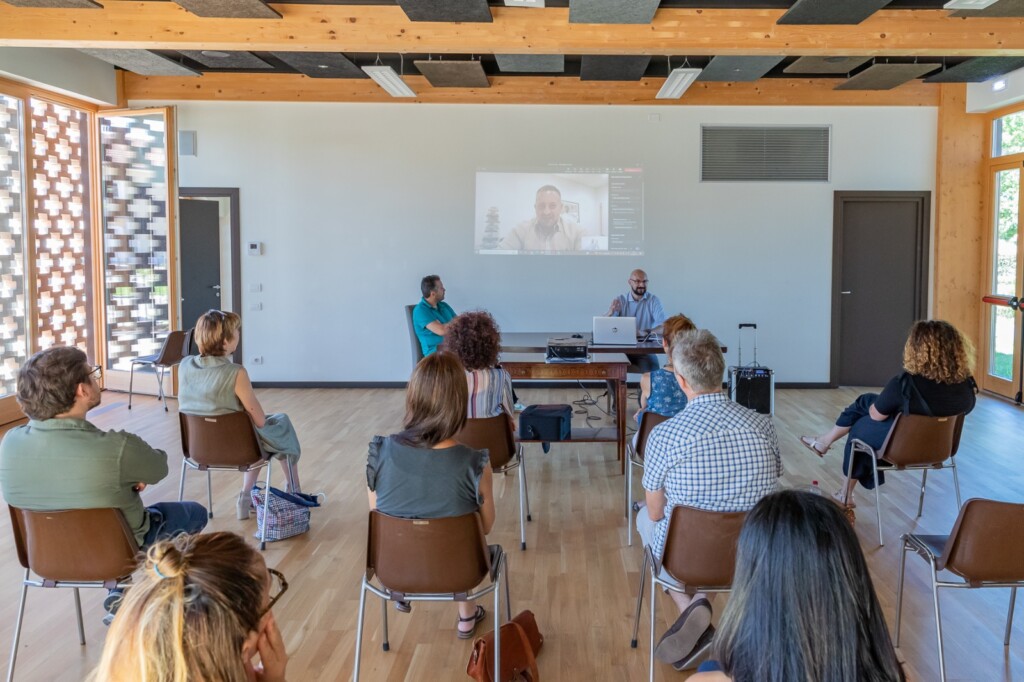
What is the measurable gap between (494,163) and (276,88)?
2.48 meters

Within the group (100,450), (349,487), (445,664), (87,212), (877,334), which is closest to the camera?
(100,450)

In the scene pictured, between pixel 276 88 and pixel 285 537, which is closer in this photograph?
pixel 285 537

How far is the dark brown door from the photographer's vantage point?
349 inches

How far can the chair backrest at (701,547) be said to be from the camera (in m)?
2.61

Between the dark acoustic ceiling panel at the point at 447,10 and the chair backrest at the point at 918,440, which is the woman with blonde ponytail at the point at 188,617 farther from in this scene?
the dark acoustic ceiling panel at the point at 447,10

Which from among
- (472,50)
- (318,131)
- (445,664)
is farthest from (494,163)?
(445,664)

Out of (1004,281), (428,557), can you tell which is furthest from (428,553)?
(1004,281)

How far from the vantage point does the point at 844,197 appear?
8805 mm

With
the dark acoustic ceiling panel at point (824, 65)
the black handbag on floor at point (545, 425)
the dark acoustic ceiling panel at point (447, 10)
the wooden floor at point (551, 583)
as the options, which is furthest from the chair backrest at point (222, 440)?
the dark acoustic ceiling panel at point (824, 65)

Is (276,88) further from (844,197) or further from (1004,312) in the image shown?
(1004,312)

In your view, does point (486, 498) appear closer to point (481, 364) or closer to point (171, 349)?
point (481, 364)

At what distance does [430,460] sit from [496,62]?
6322mm

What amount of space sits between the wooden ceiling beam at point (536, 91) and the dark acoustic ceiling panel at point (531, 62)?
697 millimetres

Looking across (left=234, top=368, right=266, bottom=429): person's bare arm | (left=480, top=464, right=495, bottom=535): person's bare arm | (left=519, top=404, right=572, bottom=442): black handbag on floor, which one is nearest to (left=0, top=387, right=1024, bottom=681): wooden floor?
(left=519, top=404, right=572, bottom=442): black handbag on floor
